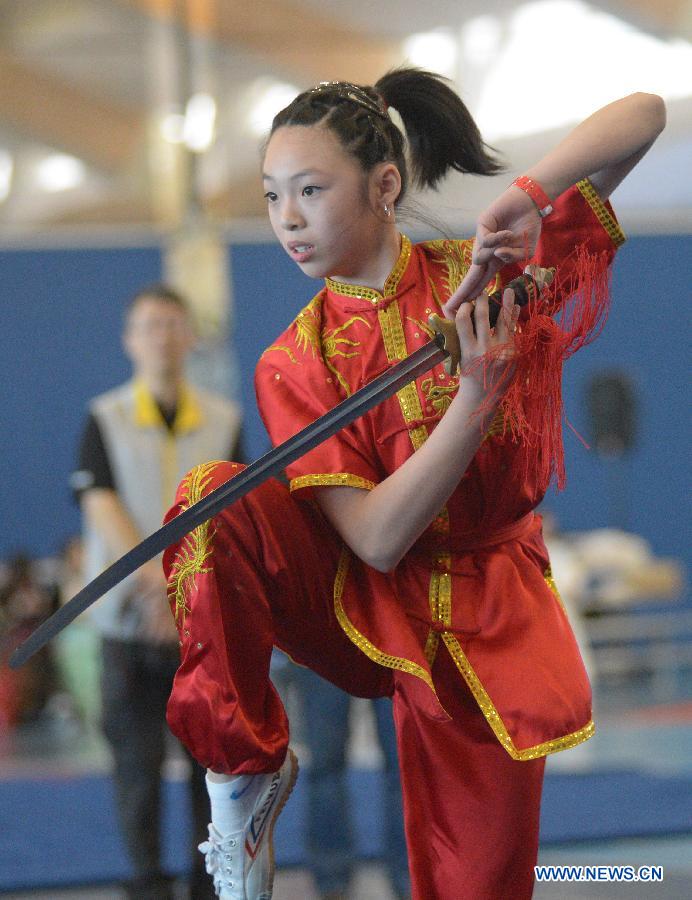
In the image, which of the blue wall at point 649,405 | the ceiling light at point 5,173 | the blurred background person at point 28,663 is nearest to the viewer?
the blurred background person at point 28,663

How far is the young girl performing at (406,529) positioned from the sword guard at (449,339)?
2 centimetres

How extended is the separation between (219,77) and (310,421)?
525 centimetres

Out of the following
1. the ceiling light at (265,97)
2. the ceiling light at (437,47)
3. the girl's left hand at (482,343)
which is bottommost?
the girl's left hand at (482,343)

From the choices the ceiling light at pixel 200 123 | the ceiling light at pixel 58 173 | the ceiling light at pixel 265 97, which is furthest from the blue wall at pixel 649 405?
the ceiling light at pixel 58 173

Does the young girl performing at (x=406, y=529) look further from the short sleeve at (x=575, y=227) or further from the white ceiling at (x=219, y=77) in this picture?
the white ceiling at (x=219, y=77)

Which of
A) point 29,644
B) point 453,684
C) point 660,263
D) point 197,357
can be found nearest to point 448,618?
point 453,684

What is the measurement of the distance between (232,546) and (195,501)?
2.3 inches

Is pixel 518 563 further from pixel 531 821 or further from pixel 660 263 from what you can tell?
pixel 660 263

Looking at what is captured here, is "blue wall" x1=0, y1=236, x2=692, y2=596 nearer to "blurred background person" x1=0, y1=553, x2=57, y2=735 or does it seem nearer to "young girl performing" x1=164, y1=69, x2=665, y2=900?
"blurred background person" x1=0, y1=553, x2=57, y2=735

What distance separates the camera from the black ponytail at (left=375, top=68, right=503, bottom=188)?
54.2 inches

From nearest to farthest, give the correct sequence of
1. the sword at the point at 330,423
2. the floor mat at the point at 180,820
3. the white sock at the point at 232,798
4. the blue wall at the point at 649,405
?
the sword at the point at 330,423 → the white sock at the point at 232,798 → the floor mat at the point at 180,820 → the blue wall at the point at 649,405

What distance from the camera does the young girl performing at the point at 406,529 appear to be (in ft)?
3.85

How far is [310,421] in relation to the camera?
125cm

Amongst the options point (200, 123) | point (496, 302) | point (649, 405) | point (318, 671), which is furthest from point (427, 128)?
point (649, 405)
